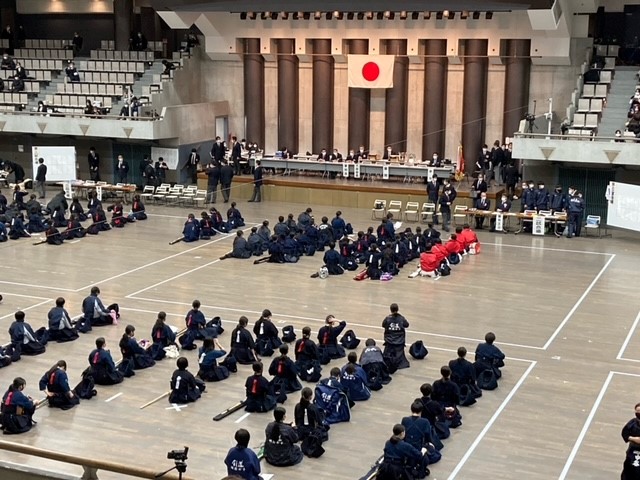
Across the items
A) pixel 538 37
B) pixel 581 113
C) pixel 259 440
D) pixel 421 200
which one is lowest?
pixel 259 440

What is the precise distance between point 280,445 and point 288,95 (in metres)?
32.8

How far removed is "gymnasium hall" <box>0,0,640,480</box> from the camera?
17375mm

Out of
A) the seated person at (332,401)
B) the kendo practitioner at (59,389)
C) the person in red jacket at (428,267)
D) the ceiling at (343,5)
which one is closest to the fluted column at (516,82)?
the ceiling at (343,5)

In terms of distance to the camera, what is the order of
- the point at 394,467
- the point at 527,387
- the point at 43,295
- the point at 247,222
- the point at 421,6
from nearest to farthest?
1. the point at 394,467
2. the point at 527,387
3. the point at 43,295
4. the point at 247,222
5. the point at 421,6

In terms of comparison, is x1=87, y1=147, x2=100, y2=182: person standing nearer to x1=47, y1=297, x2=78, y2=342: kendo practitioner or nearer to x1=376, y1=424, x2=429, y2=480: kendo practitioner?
x1=47, y1=297, x2=78, y2=342: kendo practitioner

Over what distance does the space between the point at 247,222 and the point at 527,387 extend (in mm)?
18948

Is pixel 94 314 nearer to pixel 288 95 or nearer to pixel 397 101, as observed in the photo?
pixel 397 101

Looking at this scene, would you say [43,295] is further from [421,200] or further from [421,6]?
[421,6]

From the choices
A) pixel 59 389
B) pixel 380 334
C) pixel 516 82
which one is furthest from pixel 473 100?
pixel 59 389

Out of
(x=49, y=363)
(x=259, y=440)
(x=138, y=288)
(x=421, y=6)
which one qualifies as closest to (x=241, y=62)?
(x=421, y=6)

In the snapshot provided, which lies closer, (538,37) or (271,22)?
(538,37)

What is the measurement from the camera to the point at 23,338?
2098cm

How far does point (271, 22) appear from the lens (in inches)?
1800

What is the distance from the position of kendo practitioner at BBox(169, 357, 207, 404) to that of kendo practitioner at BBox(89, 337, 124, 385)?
5.35 feet
